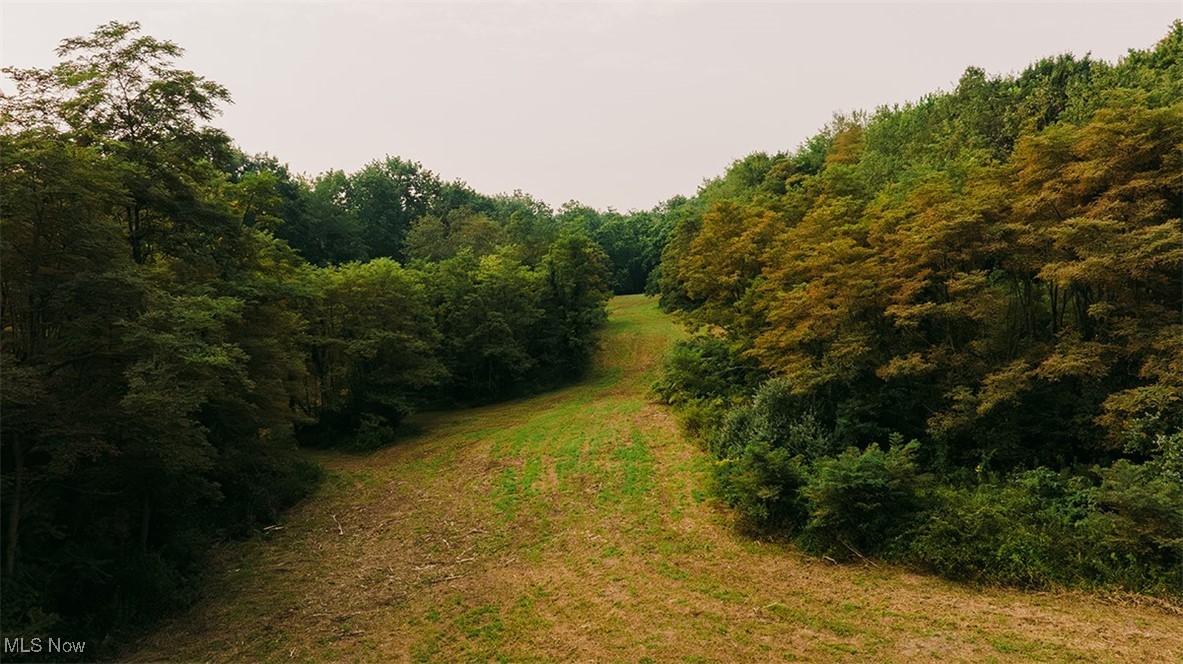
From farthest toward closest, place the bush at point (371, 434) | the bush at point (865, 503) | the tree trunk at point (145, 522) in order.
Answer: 1. the bush at point (371, 434)
2. the bush at point (865, 503)
3. the tree trunk at point (145, 522)

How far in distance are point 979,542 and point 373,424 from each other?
907 inches

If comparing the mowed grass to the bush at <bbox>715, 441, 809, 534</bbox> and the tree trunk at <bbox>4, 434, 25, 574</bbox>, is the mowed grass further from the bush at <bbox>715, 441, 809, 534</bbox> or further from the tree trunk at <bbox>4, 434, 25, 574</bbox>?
the tree trunk at <bbox>4, 434, 25, 574</bbox>

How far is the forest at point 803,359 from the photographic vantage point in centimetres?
895

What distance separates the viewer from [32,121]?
10602mm

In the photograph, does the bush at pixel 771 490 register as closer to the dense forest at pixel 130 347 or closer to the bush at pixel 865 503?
the bush at pixel 865 503

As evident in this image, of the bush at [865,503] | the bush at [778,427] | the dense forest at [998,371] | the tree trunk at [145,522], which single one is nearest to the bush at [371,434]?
the tree trunk at [145,522]

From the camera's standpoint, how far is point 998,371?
1285 cm

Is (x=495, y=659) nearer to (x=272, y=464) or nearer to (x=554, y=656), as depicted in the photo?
(x=554, y=656)

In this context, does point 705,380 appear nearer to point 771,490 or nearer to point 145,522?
point 771,490

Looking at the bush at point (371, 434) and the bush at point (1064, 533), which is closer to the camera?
the bush at point (1064, 533)

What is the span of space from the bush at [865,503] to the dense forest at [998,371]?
0.04 m

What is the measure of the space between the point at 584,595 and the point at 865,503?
235 inches

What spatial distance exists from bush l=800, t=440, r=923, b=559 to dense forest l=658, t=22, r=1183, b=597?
0.13ft

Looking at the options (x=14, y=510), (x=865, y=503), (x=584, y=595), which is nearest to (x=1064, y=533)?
(x=865, y=503)
